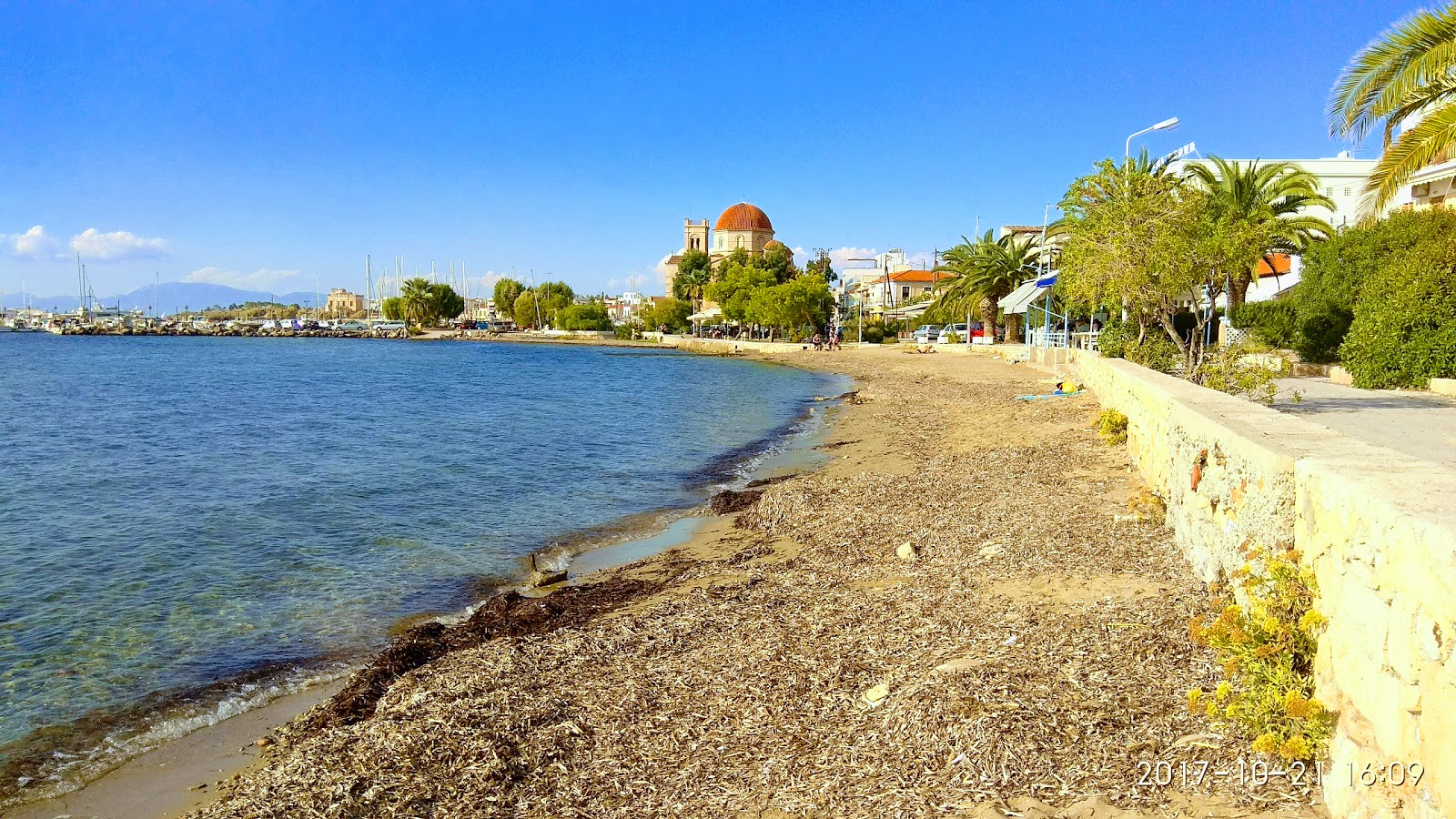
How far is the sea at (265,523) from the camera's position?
26.1 feet

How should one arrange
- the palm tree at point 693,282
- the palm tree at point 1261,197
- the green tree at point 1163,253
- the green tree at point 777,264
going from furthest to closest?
1. the palm tree at point 693,282
2. the green tree at point 777,264
3. the palm tree at point 1261,197
4. the green tree at point 1163,253

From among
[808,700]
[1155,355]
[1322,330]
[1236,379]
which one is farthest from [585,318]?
[808,700]

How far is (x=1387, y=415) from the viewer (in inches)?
538

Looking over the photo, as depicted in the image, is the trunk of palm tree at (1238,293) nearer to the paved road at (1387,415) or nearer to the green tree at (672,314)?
the paved road at (1387,415)

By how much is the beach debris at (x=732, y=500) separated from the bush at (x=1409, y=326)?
1327 centimetres

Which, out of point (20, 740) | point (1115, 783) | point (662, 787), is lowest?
point (20, 740)

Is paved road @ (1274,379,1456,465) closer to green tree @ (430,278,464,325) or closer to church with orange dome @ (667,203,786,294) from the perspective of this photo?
church with orange dome @ (667,203,786,294)

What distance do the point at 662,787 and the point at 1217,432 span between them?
4.73m

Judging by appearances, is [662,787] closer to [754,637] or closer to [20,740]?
[754,637]

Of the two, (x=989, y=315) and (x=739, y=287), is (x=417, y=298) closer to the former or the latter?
(x=739, y=287)

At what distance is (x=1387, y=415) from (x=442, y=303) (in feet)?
539

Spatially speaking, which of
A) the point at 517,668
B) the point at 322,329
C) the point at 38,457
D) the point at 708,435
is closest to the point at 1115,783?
the point at 517,668

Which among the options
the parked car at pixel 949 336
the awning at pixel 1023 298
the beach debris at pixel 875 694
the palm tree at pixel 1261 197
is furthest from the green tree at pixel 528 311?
the beach debris at pixel 875 694

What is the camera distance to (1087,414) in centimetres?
1866
